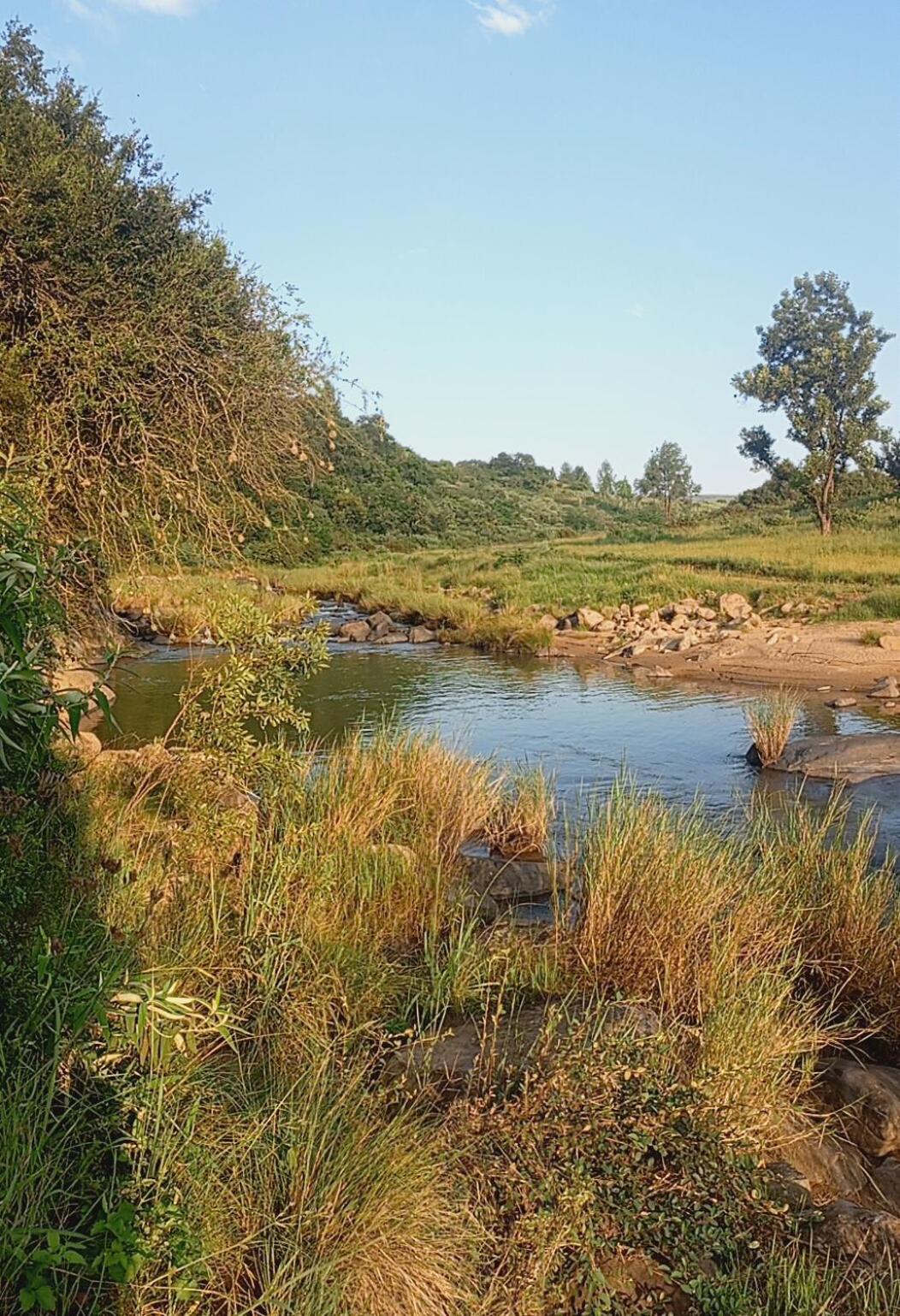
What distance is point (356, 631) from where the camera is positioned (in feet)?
87.0

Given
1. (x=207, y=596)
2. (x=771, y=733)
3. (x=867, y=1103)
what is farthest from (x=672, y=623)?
(x=867, y=1103)

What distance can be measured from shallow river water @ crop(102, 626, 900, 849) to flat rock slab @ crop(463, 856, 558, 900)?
5.91 ft

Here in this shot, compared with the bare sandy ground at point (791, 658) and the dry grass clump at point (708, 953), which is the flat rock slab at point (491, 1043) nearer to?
the dry grass clump at point (708, 953)

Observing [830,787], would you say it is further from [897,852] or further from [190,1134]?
[190,1134]

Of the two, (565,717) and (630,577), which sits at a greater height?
(630,577)

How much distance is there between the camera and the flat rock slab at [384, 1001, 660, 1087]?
4062 millimetres

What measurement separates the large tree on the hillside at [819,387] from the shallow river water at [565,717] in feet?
83.2

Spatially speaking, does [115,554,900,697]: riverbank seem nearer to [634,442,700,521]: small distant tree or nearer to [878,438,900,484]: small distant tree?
[878,438,900,484]: small distant tree

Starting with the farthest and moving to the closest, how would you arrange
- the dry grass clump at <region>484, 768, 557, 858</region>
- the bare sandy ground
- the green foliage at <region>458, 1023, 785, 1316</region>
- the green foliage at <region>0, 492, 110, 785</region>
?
1. the bare sandy ground
2. the dry grass clump at <region>484, 768, 557, 858</region>
3. the green foliage at <region>458, 1023, 785, 1316</region>
4. the green foliage at <region>0, 492, 110, 785</region>

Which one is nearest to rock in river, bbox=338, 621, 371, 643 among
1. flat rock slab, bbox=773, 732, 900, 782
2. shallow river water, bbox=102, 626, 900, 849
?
shallow river water, bbox=102, 626, 900, 849

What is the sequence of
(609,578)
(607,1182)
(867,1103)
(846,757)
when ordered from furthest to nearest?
1. (609,578)
2. (846,757)
3. (867,1103)
4. (607,1182)

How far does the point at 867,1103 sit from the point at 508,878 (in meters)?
3.57

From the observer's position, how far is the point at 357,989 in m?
4.69

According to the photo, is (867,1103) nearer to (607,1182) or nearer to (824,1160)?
(824,1160)
